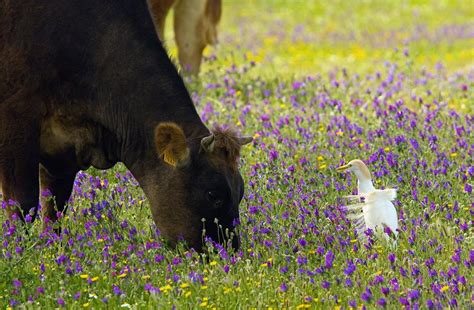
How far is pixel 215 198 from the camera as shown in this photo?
6.33 meters

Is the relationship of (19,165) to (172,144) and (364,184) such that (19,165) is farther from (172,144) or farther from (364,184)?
(364,184)

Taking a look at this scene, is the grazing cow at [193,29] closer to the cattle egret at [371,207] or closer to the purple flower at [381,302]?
the cattle egret at [371,207]

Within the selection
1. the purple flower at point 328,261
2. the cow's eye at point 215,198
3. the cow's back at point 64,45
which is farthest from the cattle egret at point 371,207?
the cow's back at point 64,45

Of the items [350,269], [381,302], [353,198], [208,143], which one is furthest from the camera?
[353,198]

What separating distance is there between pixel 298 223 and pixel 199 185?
0.81m

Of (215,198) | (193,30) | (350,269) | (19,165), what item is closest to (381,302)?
(350,269)

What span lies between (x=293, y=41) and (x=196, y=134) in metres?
12.8

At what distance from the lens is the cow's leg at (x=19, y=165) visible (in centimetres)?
662

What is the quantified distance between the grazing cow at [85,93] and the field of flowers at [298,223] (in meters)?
0.35

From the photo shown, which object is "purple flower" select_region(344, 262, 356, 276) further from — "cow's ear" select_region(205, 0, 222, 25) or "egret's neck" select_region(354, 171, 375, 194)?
"cow's ear" select_region(205, 0, 222, 25)

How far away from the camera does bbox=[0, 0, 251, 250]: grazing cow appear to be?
6602 mm

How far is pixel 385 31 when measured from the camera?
64.5 feet

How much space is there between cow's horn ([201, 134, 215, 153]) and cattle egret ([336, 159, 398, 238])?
1.02 m

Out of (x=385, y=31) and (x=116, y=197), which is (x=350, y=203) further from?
(x=385, y=31)
